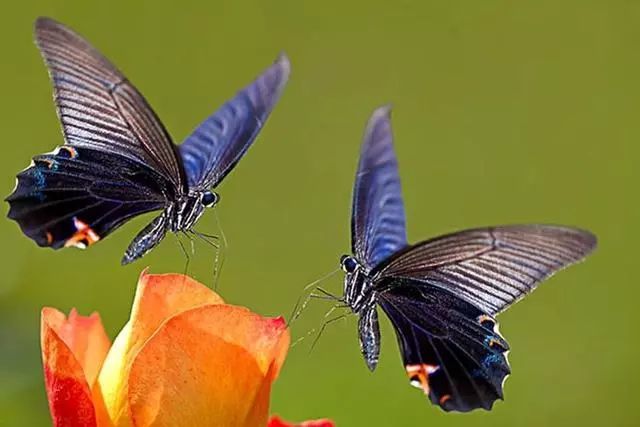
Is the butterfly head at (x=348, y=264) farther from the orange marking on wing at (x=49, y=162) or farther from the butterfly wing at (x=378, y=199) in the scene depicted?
the orange marking on wing at (x=49, y=162)

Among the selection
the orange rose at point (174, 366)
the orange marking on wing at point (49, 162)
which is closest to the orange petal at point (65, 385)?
the orange rose at point (174, 366)

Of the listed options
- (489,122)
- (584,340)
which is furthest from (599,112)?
(584,340)

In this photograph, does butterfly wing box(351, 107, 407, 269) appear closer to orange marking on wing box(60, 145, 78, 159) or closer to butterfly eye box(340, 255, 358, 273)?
butterfly eye box(340, 255, 358, 273)

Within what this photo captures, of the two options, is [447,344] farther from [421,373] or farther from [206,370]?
[206,370]

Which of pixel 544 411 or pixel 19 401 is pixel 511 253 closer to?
pixel 19 401

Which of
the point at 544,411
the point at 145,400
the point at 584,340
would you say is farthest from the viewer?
the point at 584,340

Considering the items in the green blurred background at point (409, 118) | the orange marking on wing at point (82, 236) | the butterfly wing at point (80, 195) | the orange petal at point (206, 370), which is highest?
the butterfly wing at point (80, 195)
